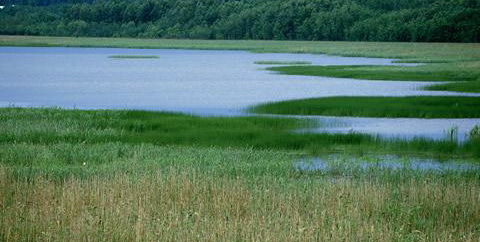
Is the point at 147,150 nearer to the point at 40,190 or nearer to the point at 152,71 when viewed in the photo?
the point at 40,190

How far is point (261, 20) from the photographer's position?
14575 centimetres

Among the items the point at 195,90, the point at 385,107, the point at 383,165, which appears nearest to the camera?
the point at 383,165

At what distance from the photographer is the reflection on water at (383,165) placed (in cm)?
1952

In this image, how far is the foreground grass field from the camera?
492 inches

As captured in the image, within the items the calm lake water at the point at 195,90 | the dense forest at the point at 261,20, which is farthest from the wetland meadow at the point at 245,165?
the dense forest at the point at 261,20

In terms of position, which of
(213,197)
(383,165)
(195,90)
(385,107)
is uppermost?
(213,197)

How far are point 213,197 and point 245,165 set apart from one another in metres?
4.20

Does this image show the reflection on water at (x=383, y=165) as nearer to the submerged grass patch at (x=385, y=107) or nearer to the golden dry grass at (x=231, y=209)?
the golden dry grass at (x=231, y=209)

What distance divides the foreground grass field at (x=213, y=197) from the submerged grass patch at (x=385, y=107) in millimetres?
9983

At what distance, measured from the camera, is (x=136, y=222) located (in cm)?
1286

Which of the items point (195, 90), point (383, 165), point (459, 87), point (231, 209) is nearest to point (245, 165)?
point (383, 165)

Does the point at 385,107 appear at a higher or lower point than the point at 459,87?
higher

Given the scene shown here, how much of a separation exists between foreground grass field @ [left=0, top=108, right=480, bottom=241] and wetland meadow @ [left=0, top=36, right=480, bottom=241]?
0.14 feet

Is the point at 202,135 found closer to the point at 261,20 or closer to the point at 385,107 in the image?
the point at 385,107
